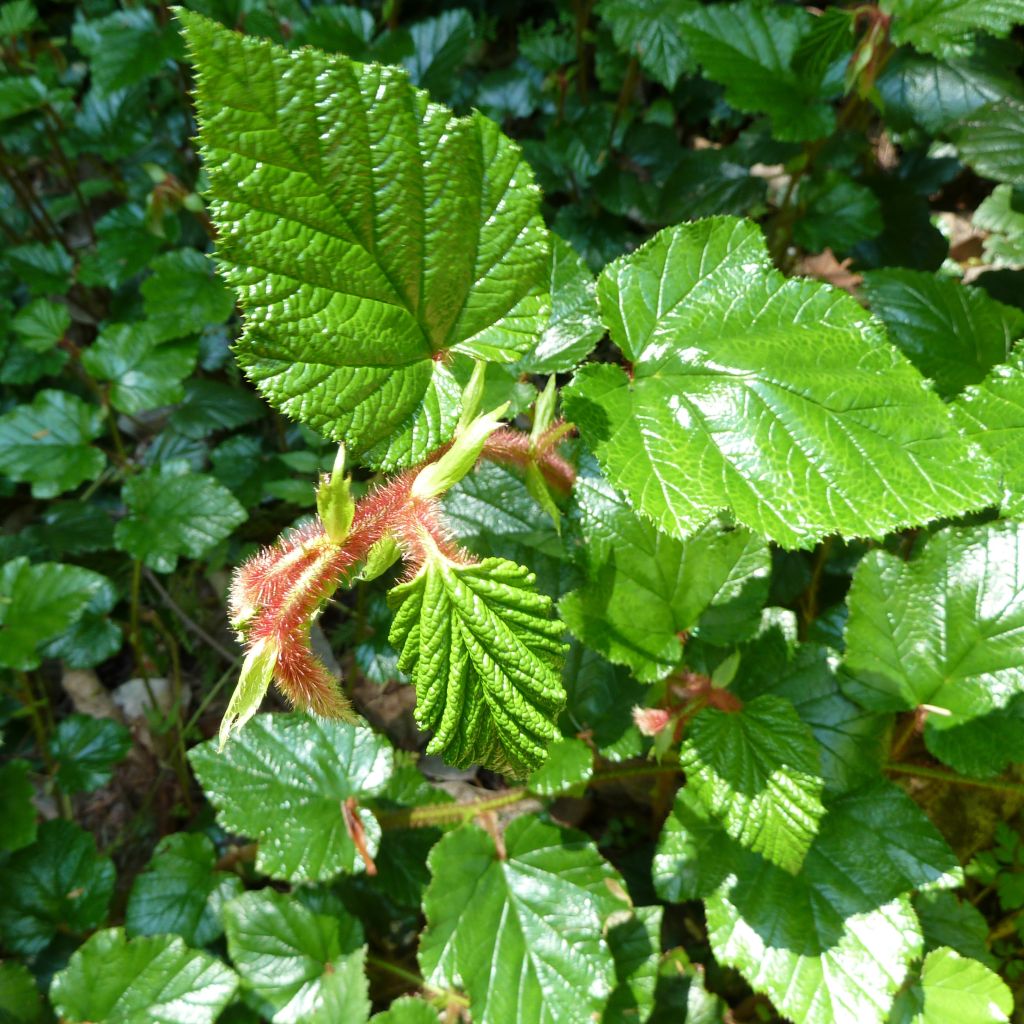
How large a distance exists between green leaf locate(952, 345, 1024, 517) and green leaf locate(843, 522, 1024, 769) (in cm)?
28

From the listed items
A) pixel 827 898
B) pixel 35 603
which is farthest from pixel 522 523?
pixel 35 603

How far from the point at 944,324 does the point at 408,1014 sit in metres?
1.60

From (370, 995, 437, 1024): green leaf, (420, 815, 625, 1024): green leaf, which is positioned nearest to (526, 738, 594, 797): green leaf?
(420, 815, 625, 1024): green leaf

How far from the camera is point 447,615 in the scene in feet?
2.57

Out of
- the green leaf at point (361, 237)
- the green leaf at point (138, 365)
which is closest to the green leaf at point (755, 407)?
the green leaf at point (361, 237)

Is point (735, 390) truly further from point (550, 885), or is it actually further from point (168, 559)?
point (168, 559)

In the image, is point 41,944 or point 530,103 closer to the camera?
point 41,944

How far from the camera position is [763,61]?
2025 mm

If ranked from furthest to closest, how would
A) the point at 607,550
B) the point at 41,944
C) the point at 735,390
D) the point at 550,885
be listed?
the point at 41,944
the point at 550,885
the point at 607,550
the point at 735,390

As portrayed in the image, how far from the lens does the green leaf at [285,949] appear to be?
5.21 ft

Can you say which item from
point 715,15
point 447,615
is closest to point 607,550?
point 447,615

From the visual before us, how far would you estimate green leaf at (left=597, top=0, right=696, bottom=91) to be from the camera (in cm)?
224

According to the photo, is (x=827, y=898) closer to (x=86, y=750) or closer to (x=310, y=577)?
(x=310, y=577)

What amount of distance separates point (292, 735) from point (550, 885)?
0.60 meters
